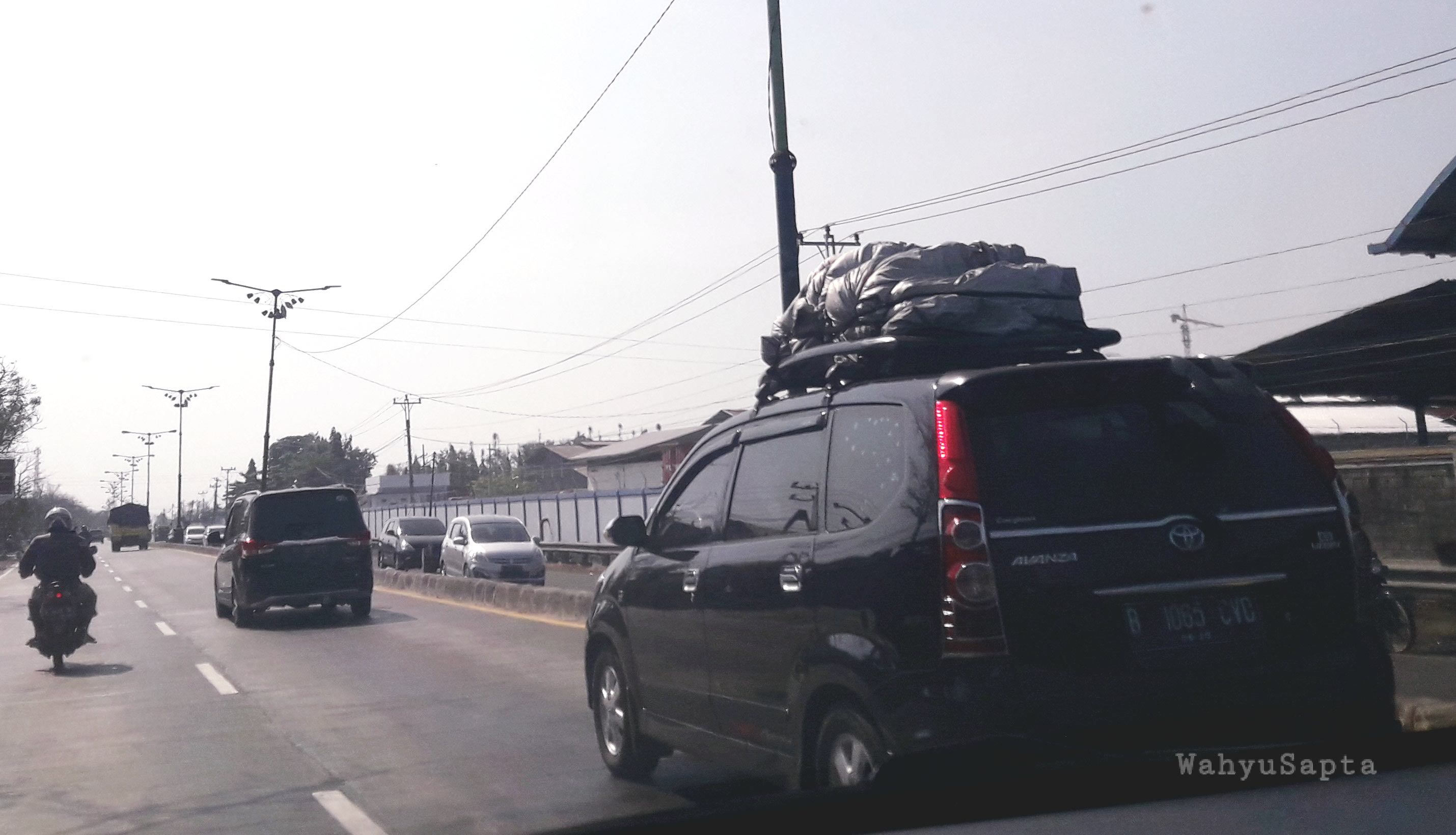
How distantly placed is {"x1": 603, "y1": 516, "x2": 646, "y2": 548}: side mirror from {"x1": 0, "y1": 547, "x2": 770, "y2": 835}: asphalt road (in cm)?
123

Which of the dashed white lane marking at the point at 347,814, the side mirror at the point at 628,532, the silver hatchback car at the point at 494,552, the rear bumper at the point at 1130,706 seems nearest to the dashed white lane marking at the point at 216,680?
the dashed white lane marking at the point at 347,814

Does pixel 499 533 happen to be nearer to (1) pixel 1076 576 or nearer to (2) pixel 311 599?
(2) pixel 311 599

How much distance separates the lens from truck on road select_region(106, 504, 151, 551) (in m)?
88.0

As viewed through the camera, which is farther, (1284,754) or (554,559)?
(554,559)

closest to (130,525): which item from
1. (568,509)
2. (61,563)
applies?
(568,509)

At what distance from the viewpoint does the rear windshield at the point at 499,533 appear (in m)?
28.8

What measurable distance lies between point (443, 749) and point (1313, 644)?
546cm

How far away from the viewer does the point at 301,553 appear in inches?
716

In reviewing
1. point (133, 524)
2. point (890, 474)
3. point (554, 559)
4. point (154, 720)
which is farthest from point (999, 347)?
point (133, 524)

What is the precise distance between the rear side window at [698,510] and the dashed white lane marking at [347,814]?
1854mm

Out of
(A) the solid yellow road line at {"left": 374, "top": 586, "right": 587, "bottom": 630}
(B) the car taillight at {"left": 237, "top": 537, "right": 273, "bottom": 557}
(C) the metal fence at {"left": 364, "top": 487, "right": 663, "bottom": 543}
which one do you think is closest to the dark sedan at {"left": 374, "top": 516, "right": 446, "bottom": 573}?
(C) the metal fence at {"left": 364, "top": 487, "right": 663, "bottom": 543}

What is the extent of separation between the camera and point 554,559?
39.8 meters

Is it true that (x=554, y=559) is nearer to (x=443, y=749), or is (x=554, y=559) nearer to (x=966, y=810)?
(x=443, y=749)

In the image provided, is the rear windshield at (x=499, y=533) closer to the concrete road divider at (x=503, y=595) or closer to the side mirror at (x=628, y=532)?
the concrete road divider at (x=503, y=595)
